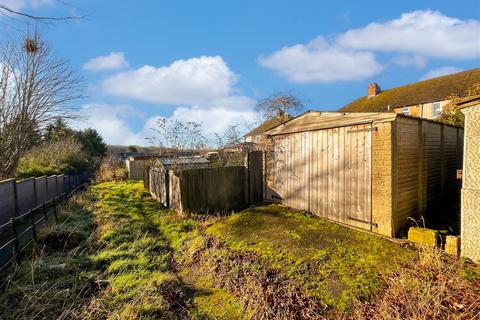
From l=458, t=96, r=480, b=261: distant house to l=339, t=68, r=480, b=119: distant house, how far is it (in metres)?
16.2

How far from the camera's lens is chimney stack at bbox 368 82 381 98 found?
85.4 feet

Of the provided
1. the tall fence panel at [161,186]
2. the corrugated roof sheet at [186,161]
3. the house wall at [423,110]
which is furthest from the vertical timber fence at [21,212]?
the house wall at [423,110]

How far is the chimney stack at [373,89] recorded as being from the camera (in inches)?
1024

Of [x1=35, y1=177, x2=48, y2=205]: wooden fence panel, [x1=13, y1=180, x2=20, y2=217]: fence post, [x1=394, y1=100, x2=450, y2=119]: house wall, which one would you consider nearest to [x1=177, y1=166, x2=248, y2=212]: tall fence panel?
[x1=13, y1=180, x2=20, y2=217]: fence post

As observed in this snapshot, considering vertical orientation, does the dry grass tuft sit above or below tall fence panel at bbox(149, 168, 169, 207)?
below

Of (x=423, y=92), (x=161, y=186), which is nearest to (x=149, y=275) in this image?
(x=161, y=186)

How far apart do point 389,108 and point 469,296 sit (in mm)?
21681

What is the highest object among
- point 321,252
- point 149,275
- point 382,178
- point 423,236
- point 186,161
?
point 186,161

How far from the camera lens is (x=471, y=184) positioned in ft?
14.2

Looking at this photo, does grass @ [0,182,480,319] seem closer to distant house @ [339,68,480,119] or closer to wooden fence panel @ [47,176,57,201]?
wooden fence panel @ [47,176,57,201]

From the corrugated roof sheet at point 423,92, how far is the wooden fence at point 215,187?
62.1ft

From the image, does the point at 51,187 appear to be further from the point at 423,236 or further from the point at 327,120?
the point at 423,236

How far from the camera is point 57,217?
8.52m

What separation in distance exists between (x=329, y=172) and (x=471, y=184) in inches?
117
